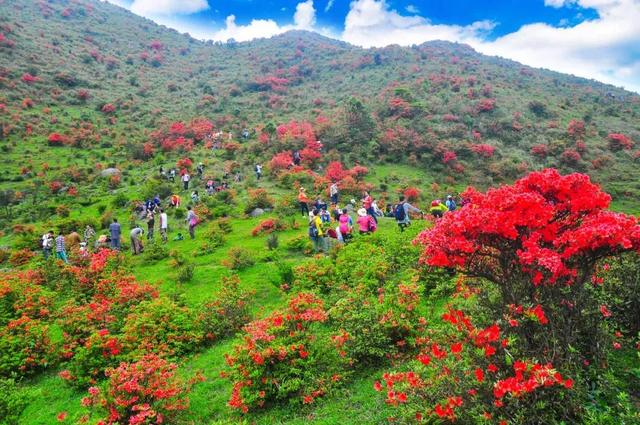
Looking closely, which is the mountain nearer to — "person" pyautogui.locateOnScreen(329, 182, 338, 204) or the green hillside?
the green hillside

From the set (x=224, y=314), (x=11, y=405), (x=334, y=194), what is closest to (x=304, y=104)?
(x=334, y=194)

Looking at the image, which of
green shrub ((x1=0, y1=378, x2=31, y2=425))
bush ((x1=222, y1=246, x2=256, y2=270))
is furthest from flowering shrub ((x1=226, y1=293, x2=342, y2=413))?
bush ((x1=222, y1=246, x2=256, y2=270))

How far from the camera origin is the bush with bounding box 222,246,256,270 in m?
17.0

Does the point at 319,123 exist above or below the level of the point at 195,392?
above

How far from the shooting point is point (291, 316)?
28.0ft

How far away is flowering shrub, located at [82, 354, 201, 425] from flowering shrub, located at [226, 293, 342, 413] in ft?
3.92

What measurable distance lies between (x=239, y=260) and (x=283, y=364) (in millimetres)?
9455

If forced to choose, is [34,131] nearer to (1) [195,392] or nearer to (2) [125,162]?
(2) [125,162]

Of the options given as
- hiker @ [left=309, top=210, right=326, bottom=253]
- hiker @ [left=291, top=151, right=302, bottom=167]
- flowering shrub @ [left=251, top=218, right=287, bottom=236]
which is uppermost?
hiker @ [left=291, top=151, right=302, bottom=167]

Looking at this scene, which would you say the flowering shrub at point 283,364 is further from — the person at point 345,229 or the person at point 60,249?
the person at point 60,249

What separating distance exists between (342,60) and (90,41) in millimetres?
49667

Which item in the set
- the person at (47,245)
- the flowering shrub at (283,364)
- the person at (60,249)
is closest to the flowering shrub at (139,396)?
the flowering shrub at (283,364)

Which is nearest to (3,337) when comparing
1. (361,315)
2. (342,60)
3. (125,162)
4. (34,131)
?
(361,315)

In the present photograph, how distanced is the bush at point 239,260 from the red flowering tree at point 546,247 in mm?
11654
